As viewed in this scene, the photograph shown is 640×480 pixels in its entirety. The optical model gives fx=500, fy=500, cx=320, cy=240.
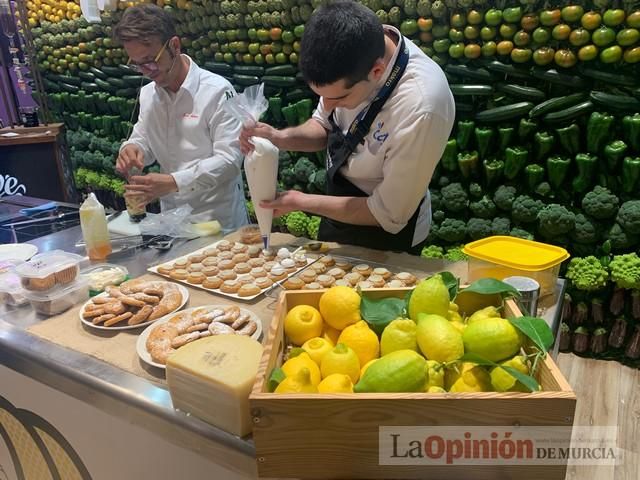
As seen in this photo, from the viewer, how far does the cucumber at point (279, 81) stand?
3.98 meters

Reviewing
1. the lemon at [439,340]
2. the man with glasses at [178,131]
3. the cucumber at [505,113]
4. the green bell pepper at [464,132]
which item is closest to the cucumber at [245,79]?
the man with glasses at [178,131]

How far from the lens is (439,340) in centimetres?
101

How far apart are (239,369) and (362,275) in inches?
34.5

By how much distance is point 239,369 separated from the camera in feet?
3.51

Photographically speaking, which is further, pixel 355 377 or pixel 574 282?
pixel 574 282

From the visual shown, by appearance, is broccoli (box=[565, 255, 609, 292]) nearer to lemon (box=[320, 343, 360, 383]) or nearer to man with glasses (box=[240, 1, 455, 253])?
man with glasses (box=[240, 1, 455, 253])

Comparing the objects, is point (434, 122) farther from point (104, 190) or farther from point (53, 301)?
point (104, 190)

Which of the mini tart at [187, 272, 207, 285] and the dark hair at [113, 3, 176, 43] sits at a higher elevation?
the dark hair at [113, 3, 176, 43]

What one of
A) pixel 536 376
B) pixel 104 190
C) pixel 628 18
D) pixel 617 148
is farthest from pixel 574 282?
pixel 104 190

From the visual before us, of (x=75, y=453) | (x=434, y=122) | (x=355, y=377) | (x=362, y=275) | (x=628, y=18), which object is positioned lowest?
(x=75, y=453)

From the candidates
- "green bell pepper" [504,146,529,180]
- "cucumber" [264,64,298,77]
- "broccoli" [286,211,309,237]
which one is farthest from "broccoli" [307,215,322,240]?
"green bell pepper" [504,146,529,180]

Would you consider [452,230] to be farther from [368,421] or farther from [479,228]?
[368,421]

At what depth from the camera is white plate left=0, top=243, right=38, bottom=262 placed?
7.00 feet

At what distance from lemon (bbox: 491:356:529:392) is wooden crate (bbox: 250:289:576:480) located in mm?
35
